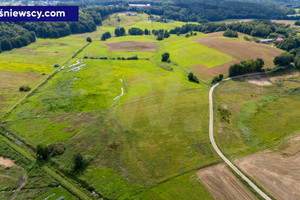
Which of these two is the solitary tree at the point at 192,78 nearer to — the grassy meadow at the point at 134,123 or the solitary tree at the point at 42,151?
→ the grassy meadow at the point at 134,123

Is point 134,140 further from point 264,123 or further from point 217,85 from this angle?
point 217,85

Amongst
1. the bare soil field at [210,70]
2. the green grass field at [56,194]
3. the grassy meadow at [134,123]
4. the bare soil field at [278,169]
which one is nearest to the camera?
the green grass field at [56,194]

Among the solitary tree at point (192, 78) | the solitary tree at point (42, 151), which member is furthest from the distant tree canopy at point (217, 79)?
the solitary tree at point (42, 151)

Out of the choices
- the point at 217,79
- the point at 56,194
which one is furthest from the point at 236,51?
the point at 56,194

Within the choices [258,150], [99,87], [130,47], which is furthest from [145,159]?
[130,47]

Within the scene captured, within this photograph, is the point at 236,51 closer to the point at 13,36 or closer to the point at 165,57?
the point at 165,57

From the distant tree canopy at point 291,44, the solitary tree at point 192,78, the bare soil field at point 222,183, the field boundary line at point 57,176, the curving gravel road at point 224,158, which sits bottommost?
the field boundary line at point 57,176
